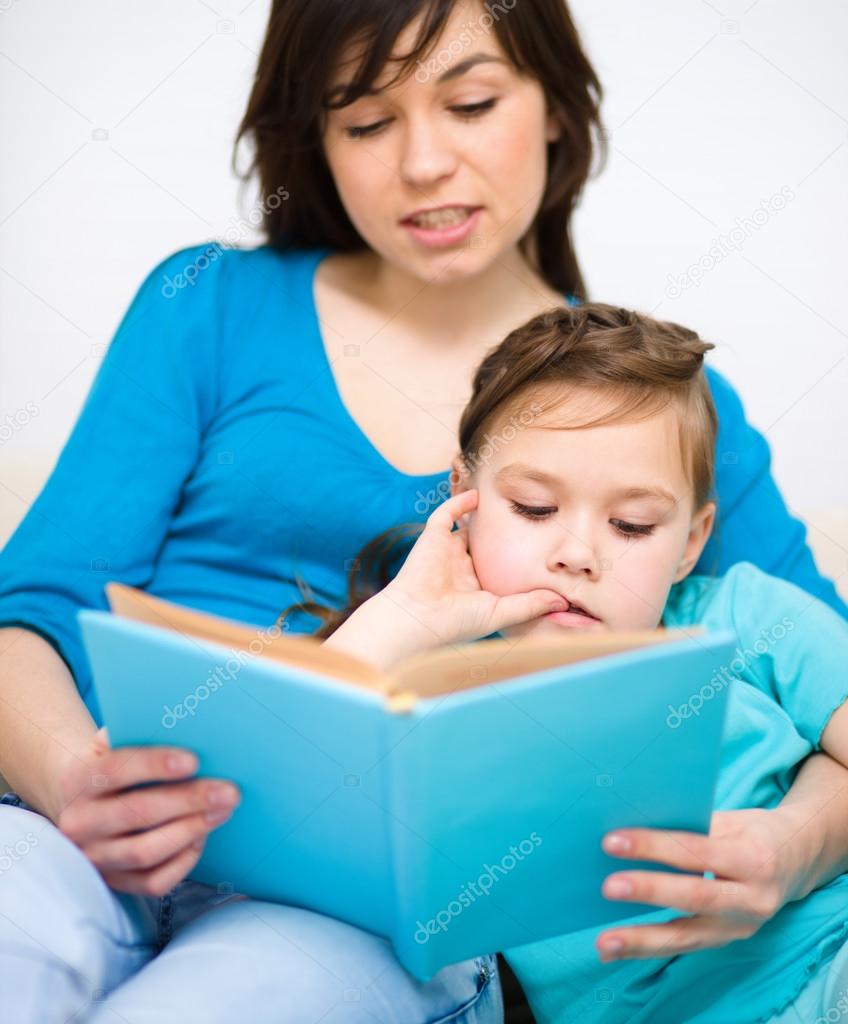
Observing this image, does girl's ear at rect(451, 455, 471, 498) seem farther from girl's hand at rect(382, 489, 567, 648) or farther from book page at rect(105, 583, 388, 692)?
book page at rect(105, 583, 388, 692)

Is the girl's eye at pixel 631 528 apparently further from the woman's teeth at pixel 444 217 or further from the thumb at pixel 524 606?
the woman's teeth at pixel 444 217

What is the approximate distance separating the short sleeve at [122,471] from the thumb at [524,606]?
530 mm

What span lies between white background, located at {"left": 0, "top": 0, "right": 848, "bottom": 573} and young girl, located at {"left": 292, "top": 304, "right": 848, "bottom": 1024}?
1.04 meters

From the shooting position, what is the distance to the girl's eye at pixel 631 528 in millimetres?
1445

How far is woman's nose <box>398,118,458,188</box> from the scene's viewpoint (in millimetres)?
1572

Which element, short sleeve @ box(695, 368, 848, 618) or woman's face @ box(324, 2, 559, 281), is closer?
woman's face @ box(324, 2, 559, 281)

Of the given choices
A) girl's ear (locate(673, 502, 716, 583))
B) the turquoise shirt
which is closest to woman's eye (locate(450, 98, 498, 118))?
girl's ear (locate(673, 502, 716, 583))

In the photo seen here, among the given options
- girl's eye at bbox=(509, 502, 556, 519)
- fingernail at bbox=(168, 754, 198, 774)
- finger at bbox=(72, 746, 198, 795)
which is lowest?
finger at bbox=(72, 746, 198, 795)

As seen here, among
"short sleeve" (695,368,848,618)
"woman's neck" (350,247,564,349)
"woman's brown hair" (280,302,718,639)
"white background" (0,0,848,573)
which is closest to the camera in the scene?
"woman's brown hair" (280,302,718,639)

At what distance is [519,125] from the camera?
1.66 metres

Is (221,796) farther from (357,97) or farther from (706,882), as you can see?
(357,97)

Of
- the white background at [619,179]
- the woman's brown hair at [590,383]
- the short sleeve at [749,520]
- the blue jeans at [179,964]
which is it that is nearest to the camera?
the blue jeans at [179,964]

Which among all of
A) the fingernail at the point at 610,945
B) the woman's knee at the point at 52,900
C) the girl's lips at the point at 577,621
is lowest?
the woman's knee at the point at 52,900

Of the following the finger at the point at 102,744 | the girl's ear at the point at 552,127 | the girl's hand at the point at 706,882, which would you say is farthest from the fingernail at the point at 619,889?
the girl's ear at the point at 552,127
